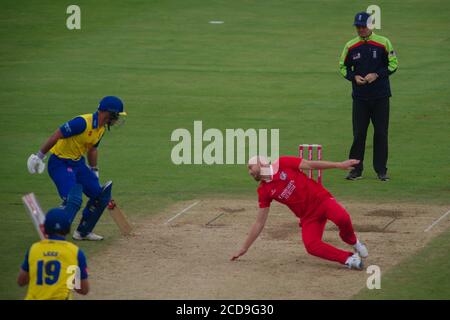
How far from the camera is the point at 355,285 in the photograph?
13492mm

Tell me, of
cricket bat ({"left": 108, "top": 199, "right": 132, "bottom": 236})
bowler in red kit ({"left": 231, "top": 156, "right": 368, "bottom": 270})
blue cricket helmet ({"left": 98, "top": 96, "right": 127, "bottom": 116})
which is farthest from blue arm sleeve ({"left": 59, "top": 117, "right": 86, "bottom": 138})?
bowler in red kit ({"left": 231, "top": 156, "right": 368, "bottom": 270})

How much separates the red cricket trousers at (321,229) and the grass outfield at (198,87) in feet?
10.4

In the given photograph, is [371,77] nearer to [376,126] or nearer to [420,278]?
[376,126]

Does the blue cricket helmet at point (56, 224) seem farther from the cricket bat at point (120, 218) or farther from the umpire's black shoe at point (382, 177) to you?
the umpire's black shoe at point (382, 177)

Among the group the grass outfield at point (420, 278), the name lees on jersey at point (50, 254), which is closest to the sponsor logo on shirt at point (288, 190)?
the grass outfield at point (420, 278)

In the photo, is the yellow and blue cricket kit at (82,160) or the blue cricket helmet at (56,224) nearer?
the blue cricket helmet at (56,224)

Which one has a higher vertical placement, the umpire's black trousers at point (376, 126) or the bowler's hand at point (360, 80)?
the bowler's hand at point (360, 80)

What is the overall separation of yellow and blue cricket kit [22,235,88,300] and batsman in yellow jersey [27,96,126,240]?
3.87 metres

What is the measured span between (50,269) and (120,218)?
4.85 metres

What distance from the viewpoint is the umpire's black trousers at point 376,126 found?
19.5m

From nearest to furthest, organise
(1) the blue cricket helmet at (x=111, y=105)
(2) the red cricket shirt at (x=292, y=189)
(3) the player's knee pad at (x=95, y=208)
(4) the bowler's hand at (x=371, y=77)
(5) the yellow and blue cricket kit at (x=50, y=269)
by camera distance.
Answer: (5) the yellow and blue cricket kit at (x=50, y=269) < (2) the red cricket shirt at (x=292, y=189) < (1) the blue cricket helmet at (x=111, y=105) < (3) the player's knee pad at (x=95, y=208) < (4) the bowler's hand at (x=371, y=77)

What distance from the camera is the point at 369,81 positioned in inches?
760

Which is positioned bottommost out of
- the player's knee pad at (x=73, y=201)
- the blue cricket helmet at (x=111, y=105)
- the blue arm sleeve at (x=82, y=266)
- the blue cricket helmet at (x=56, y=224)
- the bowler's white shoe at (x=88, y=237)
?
the bowler's white shoe at (x=88, y=237)

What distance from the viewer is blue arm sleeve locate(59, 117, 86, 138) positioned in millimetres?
15130
